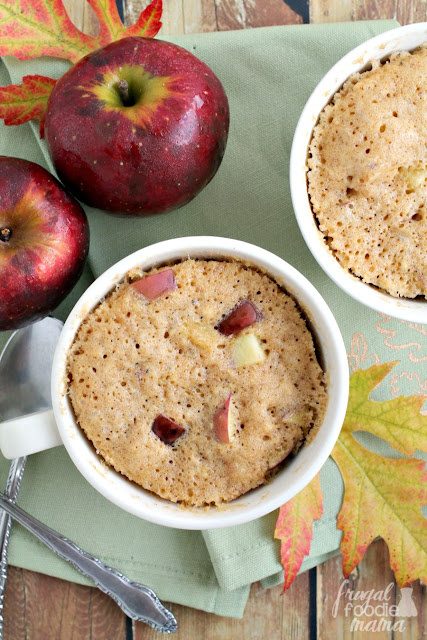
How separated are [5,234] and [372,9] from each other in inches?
46.6

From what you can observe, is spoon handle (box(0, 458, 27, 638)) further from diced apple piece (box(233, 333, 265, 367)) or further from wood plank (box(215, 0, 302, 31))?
wood plank (box(215, 0, 302, 31))

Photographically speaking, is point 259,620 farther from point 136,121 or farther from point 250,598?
point 136,121

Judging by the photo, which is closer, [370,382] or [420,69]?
[420,69]

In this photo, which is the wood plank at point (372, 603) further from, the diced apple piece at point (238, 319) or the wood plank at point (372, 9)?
the wood plank at point (372, 9)

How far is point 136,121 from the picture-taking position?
48.8 inches

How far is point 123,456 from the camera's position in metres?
1.29

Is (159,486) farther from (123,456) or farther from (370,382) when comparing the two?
(370,382)

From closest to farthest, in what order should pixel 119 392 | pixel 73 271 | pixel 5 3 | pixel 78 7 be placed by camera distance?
pixel 119 392, pixel 73 271, pixel 5 3, pixel 78 7

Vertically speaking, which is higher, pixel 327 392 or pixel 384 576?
pixel 327 392

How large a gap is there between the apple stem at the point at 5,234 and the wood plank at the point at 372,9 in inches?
40.5

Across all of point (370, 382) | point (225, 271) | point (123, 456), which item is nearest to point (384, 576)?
point (370, 382)

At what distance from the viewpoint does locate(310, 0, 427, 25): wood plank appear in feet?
5.32

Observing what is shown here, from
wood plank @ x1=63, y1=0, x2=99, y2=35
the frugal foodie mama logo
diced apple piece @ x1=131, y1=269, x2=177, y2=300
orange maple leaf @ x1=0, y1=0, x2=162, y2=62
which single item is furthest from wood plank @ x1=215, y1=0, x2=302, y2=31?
the frugal foodie mama logo

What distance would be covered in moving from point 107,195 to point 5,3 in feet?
2.01
